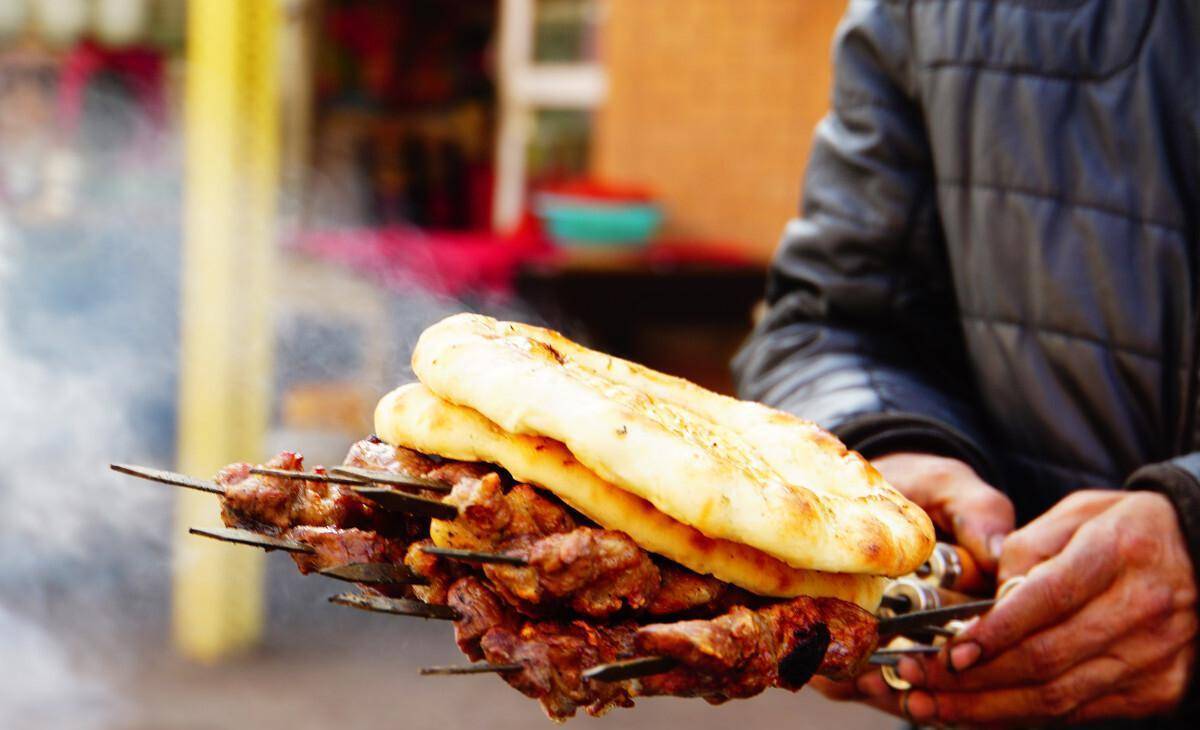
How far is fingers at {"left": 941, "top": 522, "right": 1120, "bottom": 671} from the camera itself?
1.93 meters

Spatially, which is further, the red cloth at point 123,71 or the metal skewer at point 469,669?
the red cloth at point 123,71

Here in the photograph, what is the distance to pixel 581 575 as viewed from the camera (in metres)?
1.42

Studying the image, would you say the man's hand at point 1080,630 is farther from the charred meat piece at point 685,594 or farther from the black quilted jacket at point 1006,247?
the charred meat piece at point 685,594

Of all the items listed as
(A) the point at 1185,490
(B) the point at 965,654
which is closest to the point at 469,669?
(B) the point at 965,654

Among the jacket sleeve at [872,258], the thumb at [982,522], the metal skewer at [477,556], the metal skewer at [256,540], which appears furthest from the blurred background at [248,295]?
the metal skewer at [477,556]

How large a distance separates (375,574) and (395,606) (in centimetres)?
8

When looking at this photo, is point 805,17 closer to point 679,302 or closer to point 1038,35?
point 679,302

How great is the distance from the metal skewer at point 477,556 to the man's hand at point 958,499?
1012 mm

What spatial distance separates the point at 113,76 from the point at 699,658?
9.22 m

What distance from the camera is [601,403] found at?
146 centimetres

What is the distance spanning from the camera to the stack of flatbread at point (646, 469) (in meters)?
1.43

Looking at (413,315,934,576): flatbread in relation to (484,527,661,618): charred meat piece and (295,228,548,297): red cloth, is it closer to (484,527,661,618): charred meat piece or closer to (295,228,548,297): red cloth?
(484,527,661,618): charred meat piece

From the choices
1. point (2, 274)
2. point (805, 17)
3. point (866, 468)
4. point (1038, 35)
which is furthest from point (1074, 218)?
point (2, 274)

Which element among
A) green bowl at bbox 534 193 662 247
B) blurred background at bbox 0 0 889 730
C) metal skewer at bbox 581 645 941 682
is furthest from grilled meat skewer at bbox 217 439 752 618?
green bowl at bbox 534 193 662 247
